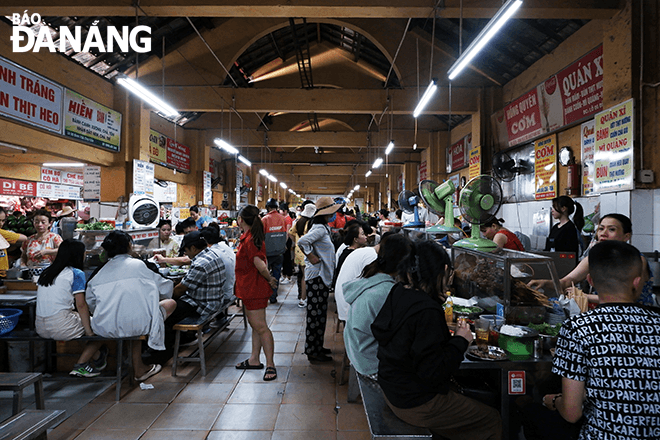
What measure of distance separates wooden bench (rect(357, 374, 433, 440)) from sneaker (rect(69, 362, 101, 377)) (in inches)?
115

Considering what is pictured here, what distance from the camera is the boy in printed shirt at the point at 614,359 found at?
149cm

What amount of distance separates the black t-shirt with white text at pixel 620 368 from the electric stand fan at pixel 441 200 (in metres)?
2.10

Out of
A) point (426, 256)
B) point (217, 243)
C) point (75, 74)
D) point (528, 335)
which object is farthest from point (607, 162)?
point (75, 74)

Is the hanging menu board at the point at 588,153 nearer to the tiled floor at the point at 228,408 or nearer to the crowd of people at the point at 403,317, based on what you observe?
the crowd of people at the point at 403,317

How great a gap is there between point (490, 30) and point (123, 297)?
15.1ft

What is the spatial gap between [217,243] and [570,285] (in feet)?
12.3

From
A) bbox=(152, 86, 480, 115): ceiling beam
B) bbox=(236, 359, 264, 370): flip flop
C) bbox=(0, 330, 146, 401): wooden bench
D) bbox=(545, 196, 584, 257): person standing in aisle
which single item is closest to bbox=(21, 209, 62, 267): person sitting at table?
bbox=(0, 330, 146, 401): wooden bench

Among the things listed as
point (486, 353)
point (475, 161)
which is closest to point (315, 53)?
point (475, 161)

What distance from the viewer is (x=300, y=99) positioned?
1008 cm

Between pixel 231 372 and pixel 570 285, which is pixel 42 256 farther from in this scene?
pixel 570 285

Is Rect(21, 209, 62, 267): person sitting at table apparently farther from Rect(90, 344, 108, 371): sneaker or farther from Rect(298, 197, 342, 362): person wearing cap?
Rect(298, 197, 342, 362): person wearing cap

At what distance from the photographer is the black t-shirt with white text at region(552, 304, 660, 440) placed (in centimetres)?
149

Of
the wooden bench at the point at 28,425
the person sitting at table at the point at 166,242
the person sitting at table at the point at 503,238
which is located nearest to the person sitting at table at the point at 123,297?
the wooden bench at the point at 28,425

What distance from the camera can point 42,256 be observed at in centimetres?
557
